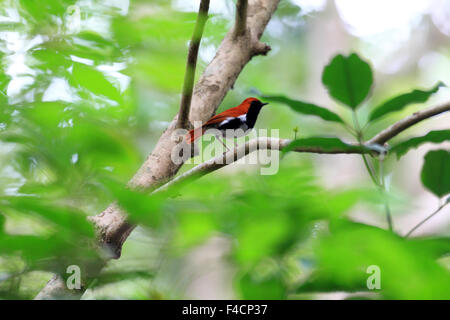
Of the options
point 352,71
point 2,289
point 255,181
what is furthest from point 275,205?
point 352,71

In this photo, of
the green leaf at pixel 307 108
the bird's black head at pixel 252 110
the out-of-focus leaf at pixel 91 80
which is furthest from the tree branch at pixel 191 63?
the bird's black head at pixel 252 110

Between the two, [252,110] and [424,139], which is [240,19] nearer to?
[424,139]

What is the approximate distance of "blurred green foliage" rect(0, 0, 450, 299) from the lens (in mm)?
571

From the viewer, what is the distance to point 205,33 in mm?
1668

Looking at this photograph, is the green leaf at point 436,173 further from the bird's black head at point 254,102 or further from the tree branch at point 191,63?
the bird's black head at point 254,102

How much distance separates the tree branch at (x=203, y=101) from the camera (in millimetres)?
1644

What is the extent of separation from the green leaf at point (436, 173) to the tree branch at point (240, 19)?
129cm

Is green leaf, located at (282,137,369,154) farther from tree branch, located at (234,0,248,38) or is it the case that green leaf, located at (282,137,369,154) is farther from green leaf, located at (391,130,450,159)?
tree branch, located at (234,0,248,38)

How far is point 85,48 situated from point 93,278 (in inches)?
19.7

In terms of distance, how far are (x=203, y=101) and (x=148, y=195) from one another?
1.60 metres

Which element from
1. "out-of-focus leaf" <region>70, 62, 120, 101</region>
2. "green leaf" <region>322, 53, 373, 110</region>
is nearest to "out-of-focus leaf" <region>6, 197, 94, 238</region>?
"out-of-focus leaf" <region>70, 62, 120, 101</region>

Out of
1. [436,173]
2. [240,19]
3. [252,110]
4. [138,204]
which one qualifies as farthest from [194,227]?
[252,110]
